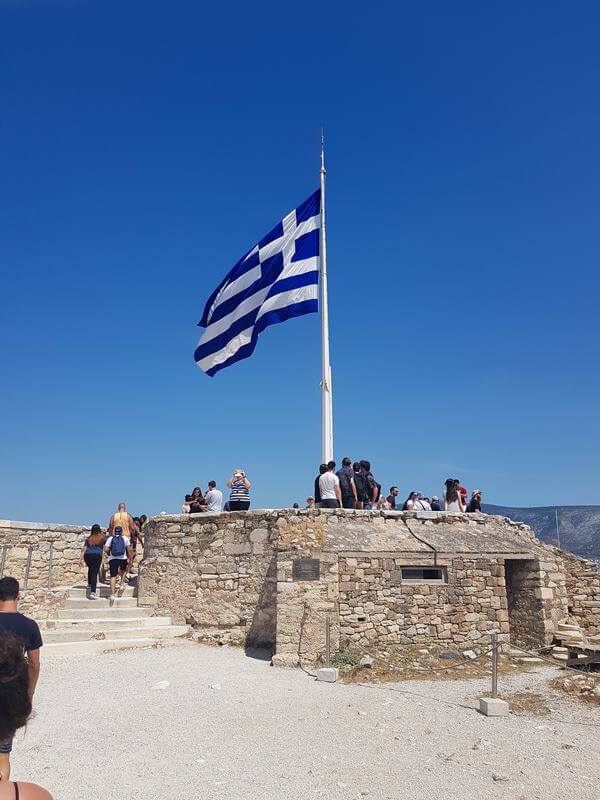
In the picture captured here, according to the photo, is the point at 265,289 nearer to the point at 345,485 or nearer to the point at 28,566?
the point at 345,485

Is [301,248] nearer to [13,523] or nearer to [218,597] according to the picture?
[218,597]

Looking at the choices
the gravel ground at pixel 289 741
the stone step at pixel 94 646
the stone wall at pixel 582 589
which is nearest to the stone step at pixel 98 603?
the stone step at pixel 94 646

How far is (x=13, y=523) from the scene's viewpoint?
14.8 metres

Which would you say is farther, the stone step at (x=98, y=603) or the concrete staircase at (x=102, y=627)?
the stone step at (x=98, y=603)

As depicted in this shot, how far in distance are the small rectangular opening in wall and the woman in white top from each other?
8.09ft

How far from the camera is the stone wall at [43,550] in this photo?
1464 cm

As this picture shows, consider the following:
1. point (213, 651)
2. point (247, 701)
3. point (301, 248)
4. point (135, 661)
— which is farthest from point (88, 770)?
point (301, 248)

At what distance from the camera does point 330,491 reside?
41.0 feet

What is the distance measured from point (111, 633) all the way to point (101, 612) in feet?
3.02

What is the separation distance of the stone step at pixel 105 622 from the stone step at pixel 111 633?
9 cm

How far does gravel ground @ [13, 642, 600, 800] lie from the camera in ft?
18.7

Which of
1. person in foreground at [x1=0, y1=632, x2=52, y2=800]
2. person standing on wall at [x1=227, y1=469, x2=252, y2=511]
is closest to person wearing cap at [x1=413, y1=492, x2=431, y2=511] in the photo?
person standing on wall at [x1=227, y1=469, x2=252, y2=511]

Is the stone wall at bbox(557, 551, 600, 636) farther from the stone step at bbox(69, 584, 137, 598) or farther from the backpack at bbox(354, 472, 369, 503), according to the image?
the stone step at bbox(69, 584, 137, 598)

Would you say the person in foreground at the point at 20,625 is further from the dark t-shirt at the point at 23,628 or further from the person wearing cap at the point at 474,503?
the person wearing cap at the point at 474,503
